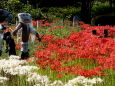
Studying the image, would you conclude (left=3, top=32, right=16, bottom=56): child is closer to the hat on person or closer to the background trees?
the hat on person

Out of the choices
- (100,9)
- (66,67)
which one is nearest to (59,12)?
(100,9)

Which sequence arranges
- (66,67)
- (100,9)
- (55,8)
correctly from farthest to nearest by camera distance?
(100,9) < (55,8) < (66,67)

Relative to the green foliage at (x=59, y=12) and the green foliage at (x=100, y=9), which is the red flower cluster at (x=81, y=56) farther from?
the green foliage at (x=100, y=9)

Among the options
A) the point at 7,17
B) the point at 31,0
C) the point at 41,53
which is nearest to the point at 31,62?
the point at 41,53

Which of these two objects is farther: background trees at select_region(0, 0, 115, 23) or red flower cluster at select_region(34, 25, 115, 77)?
background trees at select_region(0, 0, 115, 23)

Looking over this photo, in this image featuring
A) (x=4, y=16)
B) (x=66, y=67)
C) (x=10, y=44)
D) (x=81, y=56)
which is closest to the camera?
(x=66, y=67)

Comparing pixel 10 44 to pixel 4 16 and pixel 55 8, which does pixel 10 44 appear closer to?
pixel 4 16

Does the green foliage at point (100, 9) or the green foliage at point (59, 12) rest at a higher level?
the green foliage at point (59, 12)

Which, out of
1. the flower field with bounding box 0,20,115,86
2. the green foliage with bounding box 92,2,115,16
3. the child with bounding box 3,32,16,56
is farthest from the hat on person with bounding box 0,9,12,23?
the green foliage with bounding box 92,2,115,16

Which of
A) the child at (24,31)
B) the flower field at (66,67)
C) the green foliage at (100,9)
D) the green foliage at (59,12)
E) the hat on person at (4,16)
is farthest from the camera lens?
the green foliage at (100,9)

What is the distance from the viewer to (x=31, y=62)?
36.2 feet

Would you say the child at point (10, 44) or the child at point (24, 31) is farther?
the child at point (10, 44)

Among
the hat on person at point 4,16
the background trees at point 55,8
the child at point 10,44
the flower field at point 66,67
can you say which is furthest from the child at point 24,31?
the background trees at point 55,8

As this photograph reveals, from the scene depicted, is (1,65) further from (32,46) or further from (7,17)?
(7,17)
